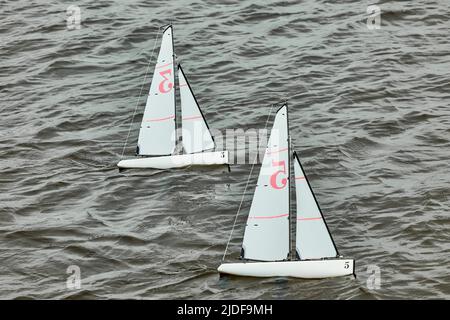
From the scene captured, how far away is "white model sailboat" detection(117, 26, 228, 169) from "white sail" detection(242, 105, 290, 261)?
33.0ft

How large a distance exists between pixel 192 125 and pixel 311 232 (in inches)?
441

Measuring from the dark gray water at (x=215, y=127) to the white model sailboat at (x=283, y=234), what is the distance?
59 centimetres

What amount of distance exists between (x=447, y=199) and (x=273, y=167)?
1092cm

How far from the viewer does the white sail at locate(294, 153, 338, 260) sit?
34406mm

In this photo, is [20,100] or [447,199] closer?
[447,199]

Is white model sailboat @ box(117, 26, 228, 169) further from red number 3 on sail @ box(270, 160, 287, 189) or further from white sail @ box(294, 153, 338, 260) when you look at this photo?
white sail @ box(294, 153, 338, 260)

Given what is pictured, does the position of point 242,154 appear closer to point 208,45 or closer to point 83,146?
point 83,146

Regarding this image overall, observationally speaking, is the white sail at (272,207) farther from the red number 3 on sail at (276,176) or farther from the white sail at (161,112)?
the white sail at (161,112)

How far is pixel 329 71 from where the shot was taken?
54.9m

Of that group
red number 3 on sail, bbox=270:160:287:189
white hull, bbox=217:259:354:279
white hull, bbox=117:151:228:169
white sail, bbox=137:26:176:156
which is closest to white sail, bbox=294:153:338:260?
white hull, bbox=217:259:354:279

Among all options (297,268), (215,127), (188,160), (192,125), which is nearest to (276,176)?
(297,268)

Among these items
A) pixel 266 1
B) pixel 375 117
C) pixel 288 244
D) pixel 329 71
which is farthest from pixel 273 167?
pixel 266 1

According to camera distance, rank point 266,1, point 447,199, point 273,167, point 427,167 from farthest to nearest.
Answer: point 266,1, point 427,167, point 447,199, point 273,167

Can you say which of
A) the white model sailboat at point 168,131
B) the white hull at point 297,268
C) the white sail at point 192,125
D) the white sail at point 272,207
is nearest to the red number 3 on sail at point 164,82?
the white model sailboat at point 168,131
